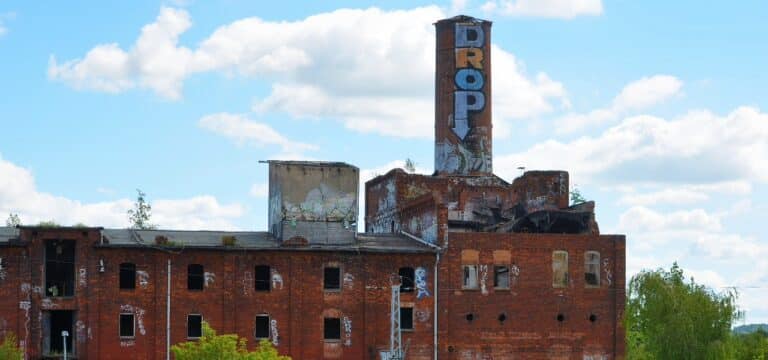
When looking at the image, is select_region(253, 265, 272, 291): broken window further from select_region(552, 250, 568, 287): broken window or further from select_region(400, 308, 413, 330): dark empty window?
select_region(552, 250, 568, 287): broken window

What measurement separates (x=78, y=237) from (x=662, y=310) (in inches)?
915

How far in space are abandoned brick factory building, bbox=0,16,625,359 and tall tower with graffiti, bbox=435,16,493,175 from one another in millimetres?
7867

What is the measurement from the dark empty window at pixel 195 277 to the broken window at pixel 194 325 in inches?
45.7

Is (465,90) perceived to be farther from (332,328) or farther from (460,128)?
(332,328)

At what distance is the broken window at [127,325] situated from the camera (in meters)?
59.8

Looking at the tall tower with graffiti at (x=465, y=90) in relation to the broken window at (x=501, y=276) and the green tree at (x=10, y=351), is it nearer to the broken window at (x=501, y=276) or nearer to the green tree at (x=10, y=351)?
the broken window at (x=501, y=276)

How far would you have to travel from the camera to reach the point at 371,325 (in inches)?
2447

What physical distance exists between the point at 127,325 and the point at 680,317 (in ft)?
71.4

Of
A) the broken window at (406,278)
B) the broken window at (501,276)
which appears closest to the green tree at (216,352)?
the broken window at (406,278)

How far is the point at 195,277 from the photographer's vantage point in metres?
60.8

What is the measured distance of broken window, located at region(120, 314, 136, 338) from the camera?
5975 cm

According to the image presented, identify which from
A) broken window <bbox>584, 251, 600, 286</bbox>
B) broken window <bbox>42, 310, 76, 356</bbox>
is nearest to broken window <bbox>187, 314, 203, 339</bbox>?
broken window <bbox>42, 310, 76, 356</bbox>

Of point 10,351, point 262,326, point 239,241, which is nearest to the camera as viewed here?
point 10,351

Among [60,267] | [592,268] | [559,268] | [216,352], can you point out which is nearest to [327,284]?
[559,268]
